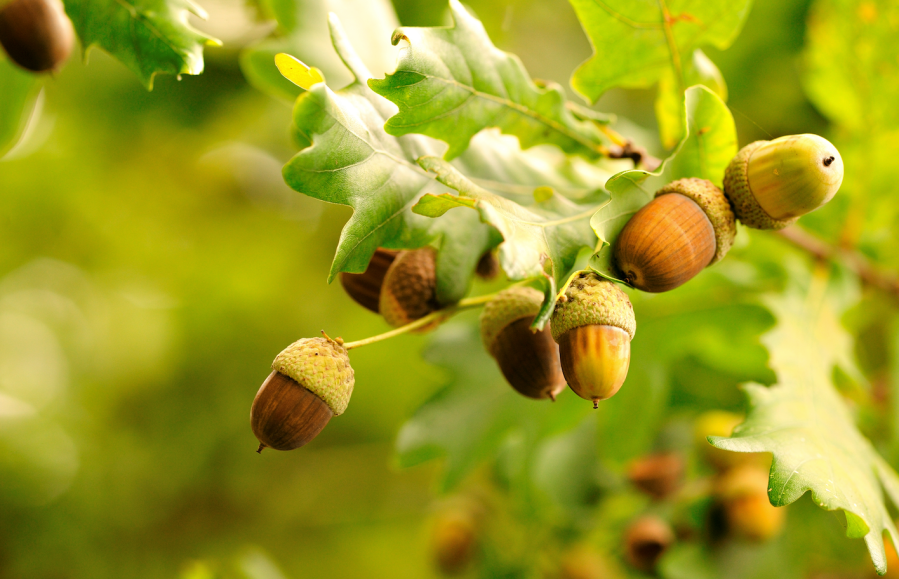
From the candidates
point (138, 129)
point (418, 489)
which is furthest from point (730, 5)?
point (418, 489)

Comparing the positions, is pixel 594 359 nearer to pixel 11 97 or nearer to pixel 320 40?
pixel 320 40

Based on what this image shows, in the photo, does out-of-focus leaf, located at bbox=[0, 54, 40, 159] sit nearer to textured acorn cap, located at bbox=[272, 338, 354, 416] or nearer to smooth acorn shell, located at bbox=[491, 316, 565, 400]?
textured acorn cap, located at bbox=[272, 338, 354, 416]

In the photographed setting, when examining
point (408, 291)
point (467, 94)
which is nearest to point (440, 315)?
point (408, 291)

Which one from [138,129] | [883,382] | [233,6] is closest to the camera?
[883,382]

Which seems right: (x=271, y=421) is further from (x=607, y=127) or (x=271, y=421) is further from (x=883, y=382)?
(x=883, y=382)

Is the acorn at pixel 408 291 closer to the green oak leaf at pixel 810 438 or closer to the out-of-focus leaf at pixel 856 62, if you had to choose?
the green oak leaf at pixel 810 438

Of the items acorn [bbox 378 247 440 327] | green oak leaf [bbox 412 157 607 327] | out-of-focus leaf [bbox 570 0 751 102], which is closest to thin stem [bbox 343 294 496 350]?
acorn [bbox 378 247 440 327]
